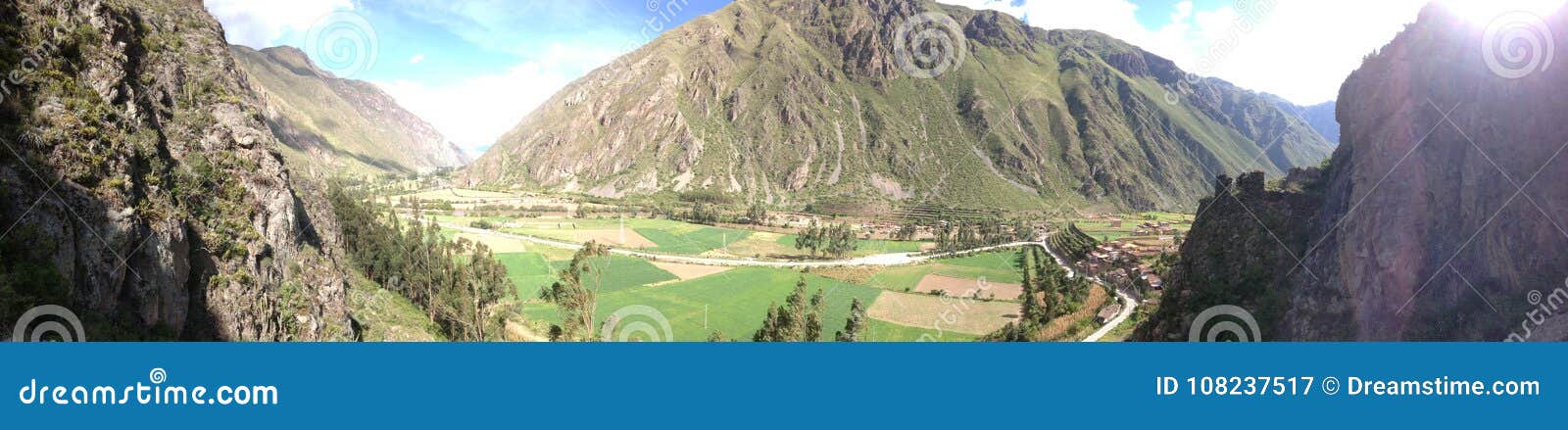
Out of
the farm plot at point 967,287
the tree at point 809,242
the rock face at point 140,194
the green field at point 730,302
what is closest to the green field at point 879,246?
the tree at point 809,242

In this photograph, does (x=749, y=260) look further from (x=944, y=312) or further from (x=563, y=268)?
(x=944, y=312)

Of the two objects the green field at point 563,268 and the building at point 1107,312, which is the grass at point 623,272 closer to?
the green field at point 563,268

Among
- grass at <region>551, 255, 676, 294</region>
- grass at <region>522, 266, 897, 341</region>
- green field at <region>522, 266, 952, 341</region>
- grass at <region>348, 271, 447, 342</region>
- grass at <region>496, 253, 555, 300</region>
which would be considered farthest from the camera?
grass at <region>551, 255, 676, 294</region>

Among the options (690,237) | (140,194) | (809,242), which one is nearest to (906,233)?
(809,242)

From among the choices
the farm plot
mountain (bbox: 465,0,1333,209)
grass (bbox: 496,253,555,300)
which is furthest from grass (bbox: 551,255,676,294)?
mountain (bbox: 465,0,1333,209)

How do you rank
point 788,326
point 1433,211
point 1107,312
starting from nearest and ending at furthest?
A: point 1433,211, point 788,326, point 1107,312

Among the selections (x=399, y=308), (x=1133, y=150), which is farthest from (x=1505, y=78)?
(x=1133, y=150)

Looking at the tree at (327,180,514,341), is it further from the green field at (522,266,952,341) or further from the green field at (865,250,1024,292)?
the green field at (865,250,1024,292)
